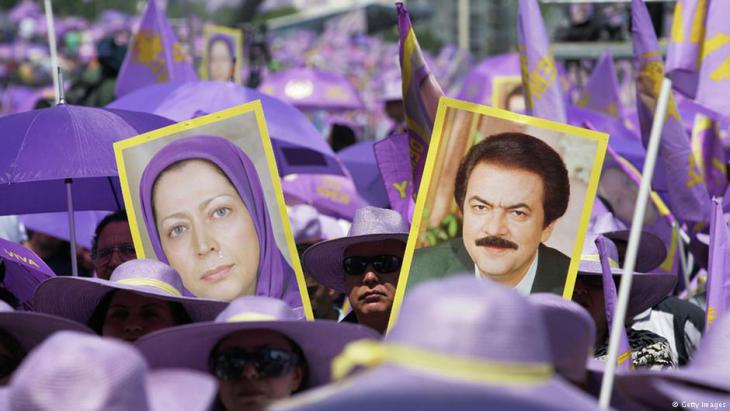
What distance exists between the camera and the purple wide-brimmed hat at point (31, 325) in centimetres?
354

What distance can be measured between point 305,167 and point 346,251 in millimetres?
2269

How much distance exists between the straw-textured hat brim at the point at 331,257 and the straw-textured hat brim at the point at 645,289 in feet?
2.56

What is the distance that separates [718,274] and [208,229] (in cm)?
173

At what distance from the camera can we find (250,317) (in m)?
3.40

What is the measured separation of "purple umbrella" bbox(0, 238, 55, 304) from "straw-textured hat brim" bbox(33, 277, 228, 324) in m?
0.52

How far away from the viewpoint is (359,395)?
2361mm

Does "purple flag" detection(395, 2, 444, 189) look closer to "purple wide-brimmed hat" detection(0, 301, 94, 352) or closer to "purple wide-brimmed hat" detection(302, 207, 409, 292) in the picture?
"purple wide-brimmed hat" detection(302, 207, 409, 292)

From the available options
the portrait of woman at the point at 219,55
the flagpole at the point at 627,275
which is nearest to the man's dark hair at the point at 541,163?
the flagpole at the point at 627,275

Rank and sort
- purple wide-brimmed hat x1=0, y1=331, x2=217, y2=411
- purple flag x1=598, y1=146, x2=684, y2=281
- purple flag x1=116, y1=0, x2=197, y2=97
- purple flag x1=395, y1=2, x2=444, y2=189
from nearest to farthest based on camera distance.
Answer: purple wide-brimmed hat x1=0, y1=331, x2=217, y2=411
purple flag x1=395, y1=2, x2=444, y2=189
purple flag x1=598, y1=146, x2=684, y2=281
purple flag x1=116, y1=0, x2=197, y2=97

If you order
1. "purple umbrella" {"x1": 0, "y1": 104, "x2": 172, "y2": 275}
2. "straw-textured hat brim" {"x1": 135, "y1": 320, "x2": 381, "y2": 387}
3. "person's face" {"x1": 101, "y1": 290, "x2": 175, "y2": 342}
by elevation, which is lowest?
"person's face" {"x1": 101, "y1": 290, "x2": 175, "y2": 342}

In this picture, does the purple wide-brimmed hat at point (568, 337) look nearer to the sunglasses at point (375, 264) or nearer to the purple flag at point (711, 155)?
the sunglasses at point (375, 264)

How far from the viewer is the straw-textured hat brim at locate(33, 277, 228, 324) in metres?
4.09

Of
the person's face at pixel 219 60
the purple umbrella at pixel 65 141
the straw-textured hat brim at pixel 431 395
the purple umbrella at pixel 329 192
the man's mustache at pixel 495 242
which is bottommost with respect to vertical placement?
the purple umbrella at pixel 329 192

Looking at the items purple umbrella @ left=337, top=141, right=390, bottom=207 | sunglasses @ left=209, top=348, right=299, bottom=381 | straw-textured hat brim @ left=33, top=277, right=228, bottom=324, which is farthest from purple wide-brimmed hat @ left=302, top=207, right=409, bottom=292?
purple umbrella @ left=337, top=141, right=390, bottom=207
